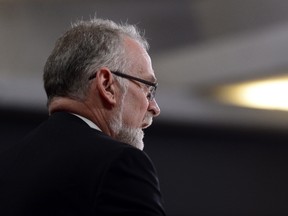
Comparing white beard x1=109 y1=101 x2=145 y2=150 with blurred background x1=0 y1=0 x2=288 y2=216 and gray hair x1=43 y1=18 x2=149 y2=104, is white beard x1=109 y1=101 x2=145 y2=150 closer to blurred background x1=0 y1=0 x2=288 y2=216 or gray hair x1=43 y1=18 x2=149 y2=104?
gray hair x1=43 y1=18 x2=149 y2=104

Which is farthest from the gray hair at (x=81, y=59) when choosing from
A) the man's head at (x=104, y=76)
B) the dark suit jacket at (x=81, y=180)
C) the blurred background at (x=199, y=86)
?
the blurred background at (x=199, y=86)

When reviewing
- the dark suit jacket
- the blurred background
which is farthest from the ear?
the blurred background

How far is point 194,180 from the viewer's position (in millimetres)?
2420

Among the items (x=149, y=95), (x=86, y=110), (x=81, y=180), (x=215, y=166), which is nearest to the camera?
(x=81, y=180)

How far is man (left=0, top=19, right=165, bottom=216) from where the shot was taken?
775mm

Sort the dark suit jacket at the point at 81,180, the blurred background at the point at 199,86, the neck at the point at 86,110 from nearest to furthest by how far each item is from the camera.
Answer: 1. the dark suit jacket at the point at 81,180
2. the neck at the point at 86,110
3. the blurred background at the point at 199,86

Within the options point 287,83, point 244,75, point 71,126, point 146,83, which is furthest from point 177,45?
point 71,126

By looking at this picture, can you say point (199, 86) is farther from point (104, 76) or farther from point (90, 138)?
point (90, 138)

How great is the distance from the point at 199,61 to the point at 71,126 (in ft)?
5.17

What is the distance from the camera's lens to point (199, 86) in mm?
2482

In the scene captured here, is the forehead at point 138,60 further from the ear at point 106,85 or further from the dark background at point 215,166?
the dark background at point 215,166

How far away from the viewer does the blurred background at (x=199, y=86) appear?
232 centimetres

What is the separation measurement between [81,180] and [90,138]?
3.1 inches

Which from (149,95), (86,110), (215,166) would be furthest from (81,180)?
(215,166)
